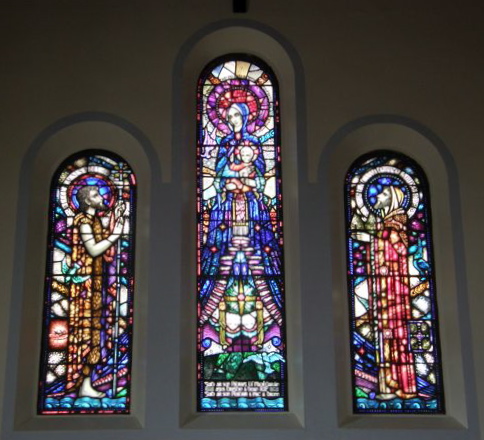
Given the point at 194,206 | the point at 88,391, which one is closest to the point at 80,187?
the point at 194,206

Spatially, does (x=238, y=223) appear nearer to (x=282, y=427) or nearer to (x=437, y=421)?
(x=282, y=427)

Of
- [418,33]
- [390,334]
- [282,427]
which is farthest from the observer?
[418,33]

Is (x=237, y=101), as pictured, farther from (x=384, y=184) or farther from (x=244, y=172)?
(x=384, y=184)

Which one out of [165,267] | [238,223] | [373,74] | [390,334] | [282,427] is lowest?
[282,427]

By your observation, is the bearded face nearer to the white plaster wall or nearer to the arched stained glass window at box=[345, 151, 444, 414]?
the white plaster wall

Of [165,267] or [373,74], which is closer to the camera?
[165,267]

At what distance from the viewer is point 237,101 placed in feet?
26.7

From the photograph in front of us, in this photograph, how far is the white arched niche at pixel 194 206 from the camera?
23.2ft

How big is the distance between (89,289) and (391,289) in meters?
2.72

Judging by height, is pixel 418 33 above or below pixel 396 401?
above

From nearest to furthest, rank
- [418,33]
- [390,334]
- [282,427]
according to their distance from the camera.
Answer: [282,427] < [390,334] < [418,33]

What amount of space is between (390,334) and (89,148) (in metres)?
3.28

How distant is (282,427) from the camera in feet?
22.8

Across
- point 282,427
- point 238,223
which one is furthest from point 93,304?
point 282,427
